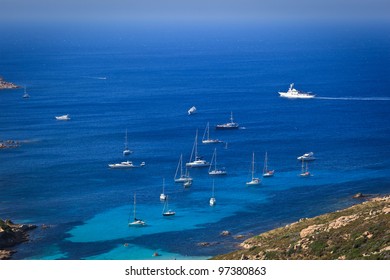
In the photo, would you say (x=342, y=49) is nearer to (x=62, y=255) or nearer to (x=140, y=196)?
(x=140, y=196)

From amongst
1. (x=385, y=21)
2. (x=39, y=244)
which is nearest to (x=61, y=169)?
(x=39, y=244)

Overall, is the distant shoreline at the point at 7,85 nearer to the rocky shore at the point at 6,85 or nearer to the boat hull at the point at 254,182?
the rocky shore at the point at 6,85

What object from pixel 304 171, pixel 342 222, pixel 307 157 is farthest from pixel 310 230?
pixel 307 157

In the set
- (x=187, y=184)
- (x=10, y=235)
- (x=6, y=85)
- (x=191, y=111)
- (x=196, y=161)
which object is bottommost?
(x=10, y=235)

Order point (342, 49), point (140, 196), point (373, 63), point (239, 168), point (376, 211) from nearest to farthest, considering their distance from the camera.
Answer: point (376, 211) → point (140, 196) → point (239, 168) → point (373, 63) → point (342, 49)

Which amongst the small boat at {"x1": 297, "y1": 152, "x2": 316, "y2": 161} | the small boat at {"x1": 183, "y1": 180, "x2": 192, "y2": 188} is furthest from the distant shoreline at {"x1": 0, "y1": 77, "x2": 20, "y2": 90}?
the small boat at {"x1": 183, "y1": 180, "x2": 192, "y2": 188}

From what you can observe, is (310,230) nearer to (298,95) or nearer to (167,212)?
(167,212)

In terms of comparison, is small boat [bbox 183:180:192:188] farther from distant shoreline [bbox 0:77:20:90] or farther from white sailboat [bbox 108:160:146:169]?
distant shoreline [bbox 0:77:20:90]
